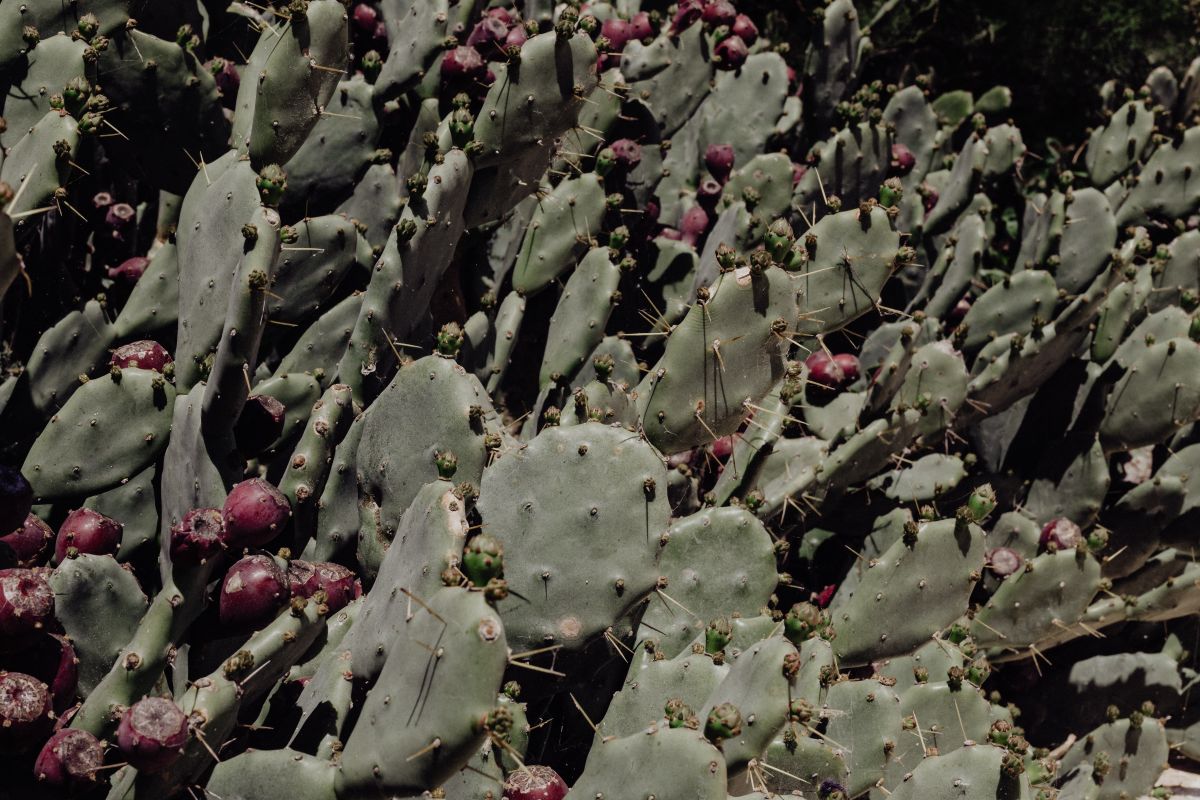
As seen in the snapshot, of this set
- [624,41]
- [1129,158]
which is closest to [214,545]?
[624,41]

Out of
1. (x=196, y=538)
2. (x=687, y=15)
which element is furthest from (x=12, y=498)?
(x=687, y=15)

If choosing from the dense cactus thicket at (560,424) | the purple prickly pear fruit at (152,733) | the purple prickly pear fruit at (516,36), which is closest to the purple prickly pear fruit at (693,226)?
the dense cactus thicket at (560,424)

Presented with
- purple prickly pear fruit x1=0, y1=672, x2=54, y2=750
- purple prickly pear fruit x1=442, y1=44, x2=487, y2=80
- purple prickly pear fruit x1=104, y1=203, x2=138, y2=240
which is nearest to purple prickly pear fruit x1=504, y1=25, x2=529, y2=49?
purple prickly pear fruit x1=442, y1=44, x2=487, y2=80

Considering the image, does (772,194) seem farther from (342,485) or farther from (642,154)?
(342,485)

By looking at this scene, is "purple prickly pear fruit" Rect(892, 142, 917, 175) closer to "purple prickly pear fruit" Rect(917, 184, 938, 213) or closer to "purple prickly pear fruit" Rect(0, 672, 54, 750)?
"purple prickly pear fruit" Rect(917, 184, 938, 213)

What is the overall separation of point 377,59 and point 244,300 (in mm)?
1369

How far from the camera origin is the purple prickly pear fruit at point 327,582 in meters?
2.14

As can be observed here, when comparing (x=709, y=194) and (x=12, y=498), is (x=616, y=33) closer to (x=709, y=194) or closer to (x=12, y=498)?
(x=709, y=194)

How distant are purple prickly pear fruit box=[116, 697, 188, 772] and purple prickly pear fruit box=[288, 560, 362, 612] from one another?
394 millimetres

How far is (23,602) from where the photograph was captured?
188 cm

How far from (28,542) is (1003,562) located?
254 centimetres

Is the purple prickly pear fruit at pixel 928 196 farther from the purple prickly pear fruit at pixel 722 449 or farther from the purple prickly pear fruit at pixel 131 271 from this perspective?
the purple prickly pear fruit at pixel 131 271

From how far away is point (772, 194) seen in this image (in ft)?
11.8

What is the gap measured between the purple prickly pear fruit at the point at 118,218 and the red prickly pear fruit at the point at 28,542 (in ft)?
3.88
